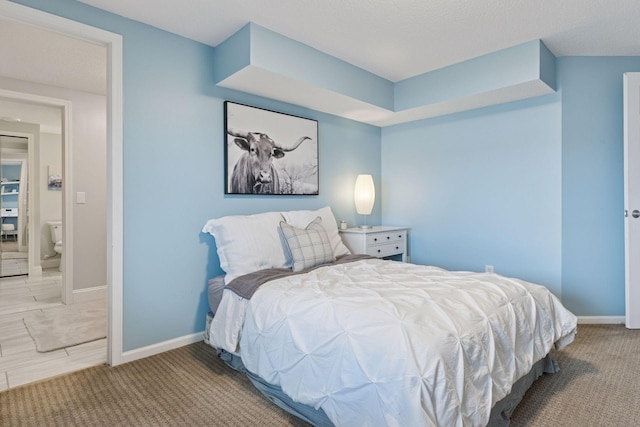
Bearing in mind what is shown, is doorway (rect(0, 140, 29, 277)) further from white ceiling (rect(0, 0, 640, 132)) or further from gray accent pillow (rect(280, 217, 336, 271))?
gray accent pillow (rect(280, 217, 336, 271))

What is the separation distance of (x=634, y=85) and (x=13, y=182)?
852 centimetres

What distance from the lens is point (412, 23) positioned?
2625 millimetres

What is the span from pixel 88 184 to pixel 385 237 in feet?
11.4

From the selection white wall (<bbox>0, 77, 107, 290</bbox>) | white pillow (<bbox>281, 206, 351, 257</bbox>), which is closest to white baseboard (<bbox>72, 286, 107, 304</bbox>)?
white wall (<bbox>0, 77, 107, 290</bbox>)

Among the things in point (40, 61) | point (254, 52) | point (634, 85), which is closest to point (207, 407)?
point (254, 52)

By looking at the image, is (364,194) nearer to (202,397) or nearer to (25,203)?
(202,397)

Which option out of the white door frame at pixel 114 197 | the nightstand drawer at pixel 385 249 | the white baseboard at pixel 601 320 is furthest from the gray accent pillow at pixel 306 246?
the white baseboard at pixel 601 320

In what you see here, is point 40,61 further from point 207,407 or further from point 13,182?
point 13,182

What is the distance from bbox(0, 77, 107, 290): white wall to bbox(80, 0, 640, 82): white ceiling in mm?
2067

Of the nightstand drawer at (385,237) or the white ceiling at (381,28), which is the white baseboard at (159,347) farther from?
the white ceiling at (381,28)

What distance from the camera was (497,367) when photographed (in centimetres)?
154

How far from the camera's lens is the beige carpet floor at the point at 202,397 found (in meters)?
1.79

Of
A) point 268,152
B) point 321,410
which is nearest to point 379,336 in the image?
point 321,410

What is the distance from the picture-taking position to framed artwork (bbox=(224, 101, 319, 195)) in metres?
3.05
